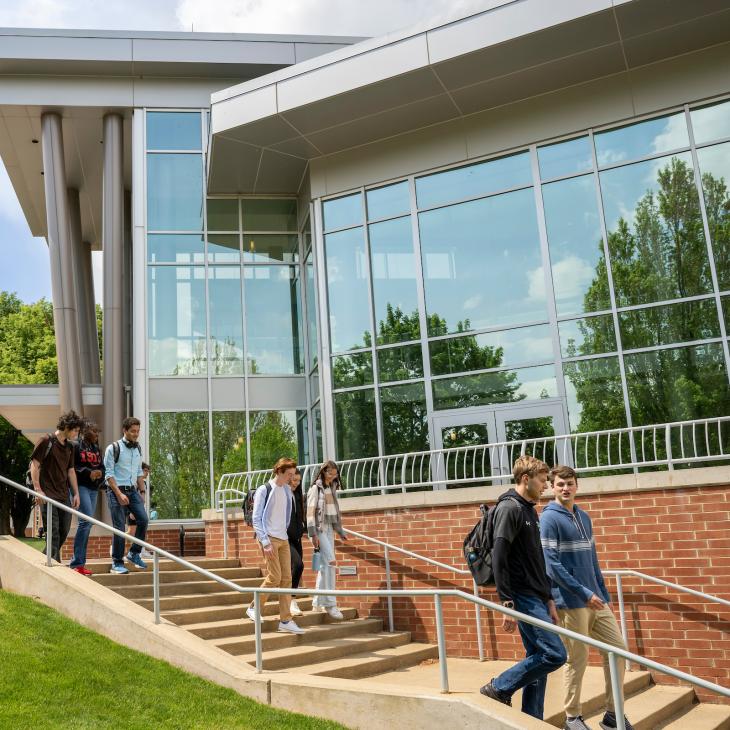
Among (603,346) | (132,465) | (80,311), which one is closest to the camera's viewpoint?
(132,465)

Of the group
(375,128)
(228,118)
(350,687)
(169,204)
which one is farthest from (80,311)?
(350,687)

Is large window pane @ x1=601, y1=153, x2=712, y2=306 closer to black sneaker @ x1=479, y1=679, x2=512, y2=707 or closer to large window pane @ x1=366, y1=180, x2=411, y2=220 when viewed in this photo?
large window pane @ x1=366, y1=180, x2=411, y2=220

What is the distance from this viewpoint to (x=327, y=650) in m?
8.18

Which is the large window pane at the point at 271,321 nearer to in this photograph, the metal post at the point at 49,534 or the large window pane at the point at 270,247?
the large window pane at the point at 270,247

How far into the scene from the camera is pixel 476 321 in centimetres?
1576

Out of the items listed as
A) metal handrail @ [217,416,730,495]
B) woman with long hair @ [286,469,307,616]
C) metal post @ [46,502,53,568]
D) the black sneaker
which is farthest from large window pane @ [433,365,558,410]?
the black sneaker

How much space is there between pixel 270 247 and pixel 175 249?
2188 millimetres

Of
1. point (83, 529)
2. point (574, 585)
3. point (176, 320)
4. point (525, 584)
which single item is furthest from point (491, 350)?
point (525, 584)

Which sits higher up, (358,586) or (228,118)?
(228,118)

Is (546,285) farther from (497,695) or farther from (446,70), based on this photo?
(497,695)

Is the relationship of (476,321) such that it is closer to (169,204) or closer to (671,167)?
(671,167)

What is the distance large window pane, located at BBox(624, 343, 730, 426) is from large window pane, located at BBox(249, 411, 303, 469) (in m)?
7.61

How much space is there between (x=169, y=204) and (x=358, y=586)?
11.6 metres

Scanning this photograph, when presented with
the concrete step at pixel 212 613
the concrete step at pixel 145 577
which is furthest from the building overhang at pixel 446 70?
the concrete step at pixel 212 613
